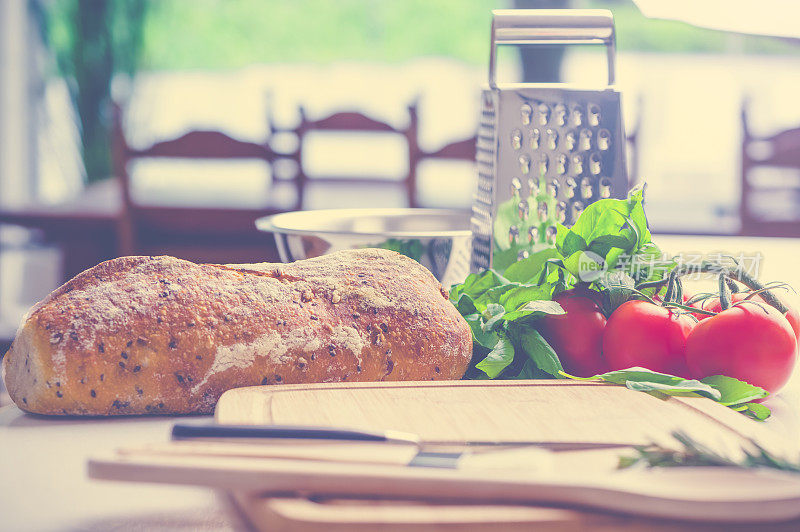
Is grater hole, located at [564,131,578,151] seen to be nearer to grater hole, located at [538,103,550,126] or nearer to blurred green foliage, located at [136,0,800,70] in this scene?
grater hole, located at [538,103,550,126]

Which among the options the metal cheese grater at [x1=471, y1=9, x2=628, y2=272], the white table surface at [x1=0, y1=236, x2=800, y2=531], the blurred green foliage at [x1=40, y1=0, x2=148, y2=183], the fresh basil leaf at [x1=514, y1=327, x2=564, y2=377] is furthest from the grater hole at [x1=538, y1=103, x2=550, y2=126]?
the blurred green foliage at [x1=40, y1=0, x2=148, y2=183]

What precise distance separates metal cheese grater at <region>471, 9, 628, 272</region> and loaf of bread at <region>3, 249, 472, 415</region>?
9.3 inches

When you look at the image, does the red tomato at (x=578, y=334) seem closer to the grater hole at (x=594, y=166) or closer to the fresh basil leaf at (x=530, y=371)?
the fresh basil leaf at (x=530, y=371)

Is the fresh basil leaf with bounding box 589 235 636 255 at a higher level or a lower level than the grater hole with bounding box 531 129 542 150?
lower

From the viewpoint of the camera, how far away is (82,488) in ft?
1.71

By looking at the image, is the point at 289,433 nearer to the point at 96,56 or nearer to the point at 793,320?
the point at 793,320

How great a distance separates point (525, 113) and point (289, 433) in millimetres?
577

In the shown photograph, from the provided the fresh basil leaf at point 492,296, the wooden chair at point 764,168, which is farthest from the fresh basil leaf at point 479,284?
the wooden chair at point 764,168

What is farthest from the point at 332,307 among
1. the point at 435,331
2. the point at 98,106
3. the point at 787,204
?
the point at 98,106

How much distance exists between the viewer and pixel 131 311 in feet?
2.13

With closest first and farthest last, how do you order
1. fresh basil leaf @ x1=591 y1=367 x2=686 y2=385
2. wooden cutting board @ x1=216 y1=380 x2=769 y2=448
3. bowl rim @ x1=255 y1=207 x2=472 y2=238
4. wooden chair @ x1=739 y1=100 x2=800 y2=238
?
1. wooden cutting board @ x1=216 y1=380 x2=769 y2=448
2. fresh basil leaf @ x1=591 y1=367 x2=686 y2=385
3. bowl rim @ x1=255 y1=207 x2=472 y2=238
4. wooden chair @ x1=739 y1=100 x2=800 y2=238

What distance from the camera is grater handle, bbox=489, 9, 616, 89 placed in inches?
36.4

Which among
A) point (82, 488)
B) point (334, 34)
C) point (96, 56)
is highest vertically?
point (334, 34)

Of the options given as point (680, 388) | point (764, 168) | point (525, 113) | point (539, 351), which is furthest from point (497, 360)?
point (764, 168)
